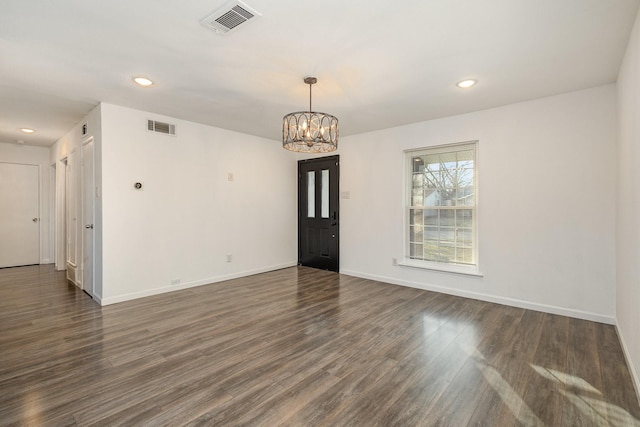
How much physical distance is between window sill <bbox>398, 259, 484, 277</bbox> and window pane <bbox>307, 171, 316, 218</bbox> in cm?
219

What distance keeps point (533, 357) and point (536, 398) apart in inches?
25.9

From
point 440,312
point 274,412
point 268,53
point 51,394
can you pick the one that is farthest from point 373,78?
point 51,394

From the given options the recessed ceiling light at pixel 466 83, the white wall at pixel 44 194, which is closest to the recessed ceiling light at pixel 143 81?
the recessed ceiling light at pixel 466 83

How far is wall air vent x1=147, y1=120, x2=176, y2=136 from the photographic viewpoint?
14.3ft

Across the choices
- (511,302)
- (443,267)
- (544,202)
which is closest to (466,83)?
(544,202)

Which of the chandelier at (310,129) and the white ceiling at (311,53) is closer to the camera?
the white ceiling at (311,53)

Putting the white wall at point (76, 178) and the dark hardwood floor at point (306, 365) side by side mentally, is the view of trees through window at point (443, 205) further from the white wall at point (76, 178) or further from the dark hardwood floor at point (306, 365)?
the white wall at point (76, 178)

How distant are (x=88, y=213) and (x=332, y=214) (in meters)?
3.90

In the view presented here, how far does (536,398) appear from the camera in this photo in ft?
6.72

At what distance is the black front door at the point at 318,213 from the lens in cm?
594

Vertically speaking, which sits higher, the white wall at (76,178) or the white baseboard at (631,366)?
the white wall at (76,178)

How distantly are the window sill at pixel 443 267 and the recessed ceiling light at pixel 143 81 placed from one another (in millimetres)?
4209

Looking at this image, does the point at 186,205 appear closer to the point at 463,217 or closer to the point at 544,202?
the point at 463,217

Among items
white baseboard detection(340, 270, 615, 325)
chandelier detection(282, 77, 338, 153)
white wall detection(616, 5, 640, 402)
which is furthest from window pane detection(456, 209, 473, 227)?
chandelier detection(282, 77, 338, 153)
